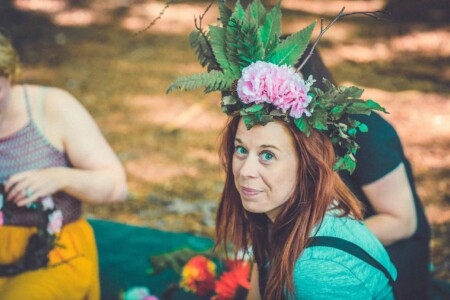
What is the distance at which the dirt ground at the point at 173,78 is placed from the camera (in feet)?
15.2

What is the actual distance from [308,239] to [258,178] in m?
0.27

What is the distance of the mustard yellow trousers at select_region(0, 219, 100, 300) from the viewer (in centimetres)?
250

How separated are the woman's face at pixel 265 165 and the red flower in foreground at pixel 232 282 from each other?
110cm

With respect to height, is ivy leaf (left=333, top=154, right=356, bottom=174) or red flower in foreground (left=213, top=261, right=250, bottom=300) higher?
ivy leaf (left=333, top=154, right=356, bottom=174)

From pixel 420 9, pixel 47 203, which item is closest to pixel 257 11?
pixel 47 203

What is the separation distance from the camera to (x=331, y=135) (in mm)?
1988

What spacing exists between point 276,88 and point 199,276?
1.70m

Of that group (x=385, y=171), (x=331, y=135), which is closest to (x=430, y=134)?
(x=385, y=171)

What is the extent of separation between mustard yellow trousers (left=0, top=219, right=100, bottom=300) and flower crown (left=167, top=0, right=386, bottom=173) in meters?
1.16

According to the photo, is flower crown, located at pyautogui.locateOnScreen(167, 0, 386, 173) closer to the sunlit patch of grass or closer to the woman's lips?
the woman's lips

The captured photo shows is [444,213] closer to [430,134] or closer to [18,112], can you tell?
[430,134]

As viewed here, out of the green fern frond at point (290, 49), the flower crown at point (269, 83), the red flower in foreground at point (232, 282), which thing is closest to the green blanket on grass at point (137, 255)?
the red flower in foreground at point (232, 282)

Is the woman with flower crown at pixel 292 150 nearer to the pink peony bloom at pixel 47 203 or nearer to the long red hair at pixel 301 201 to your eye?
the long red hair at pixel 301 201

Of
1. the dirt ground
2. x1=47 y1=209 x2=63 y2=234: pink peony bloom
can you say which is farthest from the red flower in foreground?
x1=47 y1=209 x2=63 y2=234: pink peony bloom
